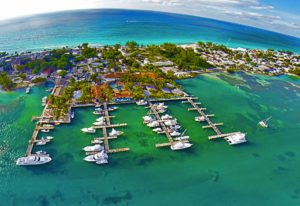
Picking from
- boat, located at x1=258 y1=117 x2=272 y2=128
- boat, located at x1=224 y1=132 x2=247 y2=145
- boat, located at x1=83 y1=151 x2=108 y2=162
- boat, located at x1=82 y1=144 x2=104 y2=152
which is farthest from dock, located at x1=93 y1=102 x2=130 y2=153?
boat, located at x1=258 y1=117 x2=272 y2=128

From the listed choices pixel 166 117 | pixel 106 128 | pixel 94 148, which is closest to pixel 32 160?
pixel 94 148

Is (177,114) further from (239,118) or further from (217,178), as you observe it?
(217,178)

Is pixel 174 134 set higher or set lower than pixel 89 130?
lower

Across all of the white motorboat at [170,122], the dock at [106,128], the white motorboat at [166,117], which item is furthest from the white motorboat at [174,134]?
the dock at [106,128]

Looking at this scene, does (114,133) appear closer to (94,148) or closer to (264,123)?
(94,148)

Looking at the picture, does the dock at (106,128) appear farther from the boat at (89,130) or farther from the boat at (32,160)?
the boat at (32,160)

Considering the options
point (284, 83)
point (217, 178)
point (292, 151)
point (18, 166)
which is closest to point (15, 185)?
point (18, 166)
